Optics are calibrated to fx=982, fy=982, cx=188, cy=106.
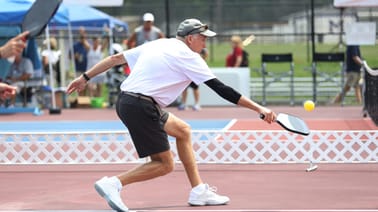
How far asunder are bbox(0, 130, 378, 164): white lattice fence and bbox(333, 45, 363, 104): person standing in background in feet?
29.6

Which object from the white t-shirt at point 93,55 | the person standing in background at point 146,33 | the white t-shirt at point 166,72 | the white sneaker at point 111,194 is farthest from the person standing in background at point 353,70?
the white sneaker at point 111,194

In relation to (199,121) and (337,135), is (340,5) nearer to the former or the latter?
(199,121)

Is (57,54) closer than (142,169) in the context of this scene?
No

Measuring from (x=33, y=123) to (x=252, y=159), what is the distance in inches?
294

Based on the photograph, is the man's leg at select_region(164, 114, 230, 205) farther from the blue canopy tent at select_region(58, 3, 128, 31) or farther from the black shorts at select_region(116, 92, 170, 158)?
the blue canopy tent at select_region(58, 3, 128, 31)

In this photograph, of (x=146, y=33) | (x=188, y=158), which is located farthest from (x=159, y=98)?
(x=146, y=33)

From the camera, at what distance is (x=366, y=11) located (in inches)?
1003

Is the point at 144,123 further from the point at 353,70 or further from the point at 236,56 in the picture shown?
the point at 236,56

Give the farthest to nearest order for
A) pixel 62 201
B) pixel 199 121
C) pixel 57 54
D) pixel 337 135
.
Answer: pixel 57 54, pixel 199 121, pixel 337 135, pixel 62 201

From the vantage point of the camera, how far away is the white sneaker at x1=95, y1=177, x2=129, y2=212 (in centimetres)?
845

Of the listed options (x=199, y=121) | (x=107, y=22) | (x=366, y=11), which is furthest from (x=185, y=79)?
(x=107, y=22)

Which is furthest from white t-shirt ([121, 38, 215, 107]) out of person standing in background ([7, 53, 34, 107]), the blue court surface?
person standing in background ([7, 53, 34, 107])

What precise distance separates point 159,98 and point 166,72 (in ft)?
0.81

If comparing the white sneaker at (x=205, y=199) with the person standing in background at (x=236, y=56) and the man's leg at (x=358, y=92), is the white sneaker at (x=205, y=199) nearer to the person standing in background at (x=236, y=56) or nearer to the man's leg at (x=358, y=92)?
the man's leg at (x=358, y=92)
